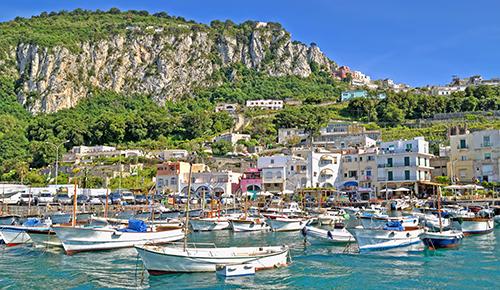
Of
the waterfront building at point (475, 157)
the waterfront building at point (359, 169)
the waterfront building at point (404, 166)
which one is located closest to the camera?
the waterfront building at point (475, 157)

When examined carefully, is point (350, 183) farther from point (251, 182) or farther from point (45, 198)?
point (45, 198)

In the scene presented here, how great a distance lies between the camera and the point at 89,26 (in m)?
182

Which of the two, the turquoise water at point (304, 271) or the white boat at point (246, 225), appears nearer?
the turquoise water at point (304, 271)

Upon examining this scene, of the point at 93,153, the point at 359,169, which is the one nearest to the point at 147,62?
the point at 93,153

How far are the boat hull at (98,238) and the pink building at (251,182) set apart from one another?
4299 centimetres

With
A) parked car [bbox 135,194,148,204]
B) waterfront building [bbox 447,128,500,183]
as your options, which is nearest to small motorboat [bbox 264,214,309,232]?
parked car [bbox 135,194,148,204]

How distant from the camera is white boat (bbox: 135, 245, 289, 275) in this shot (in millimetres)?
23281

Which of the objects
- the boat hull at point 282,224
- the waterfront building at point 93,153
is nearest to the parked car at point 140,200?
the waterfront building at point 93,153

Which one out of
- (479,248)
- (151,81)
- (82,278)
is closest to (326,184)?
(479,248)

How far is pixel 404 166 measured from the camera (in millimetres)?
68188

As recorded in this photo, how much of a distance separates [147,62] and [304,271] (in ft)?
488

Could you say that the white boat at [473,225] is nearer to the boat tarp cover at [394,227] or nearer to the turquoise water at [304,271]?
the turquoise water at [304,271]

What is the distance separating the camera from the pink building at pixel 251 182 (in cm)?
7544

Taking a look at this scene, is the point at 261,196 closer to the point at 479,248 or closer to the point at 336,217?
the point at 336,217
